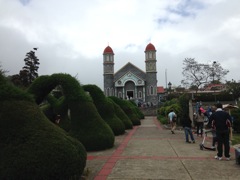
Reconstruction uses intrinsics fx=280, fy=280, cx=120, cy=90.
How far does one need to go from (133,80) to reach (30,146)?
2608 inches

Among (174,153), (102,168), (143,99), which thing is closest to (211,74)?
(143,99)

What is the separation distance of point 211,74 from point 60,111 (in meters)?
40.2

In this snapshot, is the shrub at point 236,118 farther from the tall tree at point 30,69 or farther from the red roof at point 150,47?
the red roof at point 150,47

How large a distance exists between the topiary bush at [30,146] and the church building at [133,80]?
6489 cm

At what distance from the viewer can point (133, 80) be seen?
7162cm

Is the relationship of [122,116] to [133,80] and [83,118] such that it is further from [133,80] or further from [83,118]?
Result: [133,80]

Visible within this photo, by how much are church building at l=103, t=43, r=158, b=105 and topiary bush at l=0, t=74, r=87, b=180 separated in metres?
64.9

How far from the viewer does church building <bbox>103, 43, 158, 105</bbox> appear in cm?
7156

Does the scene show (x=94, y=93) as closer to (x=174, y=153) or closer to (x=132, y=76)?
(x=174, y=153)

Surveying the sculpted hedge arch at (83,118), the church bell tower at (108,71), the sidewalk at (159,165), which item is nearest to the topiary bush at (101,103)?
the sculpted hedge arch at (83,118)

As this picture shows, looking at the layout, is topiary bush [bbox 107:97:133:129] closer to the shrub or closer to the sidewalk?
the shrub

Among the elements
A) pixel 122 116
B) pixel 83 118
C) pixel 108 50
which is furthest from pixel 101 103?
pixel 108 50

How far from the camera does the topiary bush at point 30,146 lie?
547cm

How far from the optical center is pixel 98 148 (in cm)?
1147
